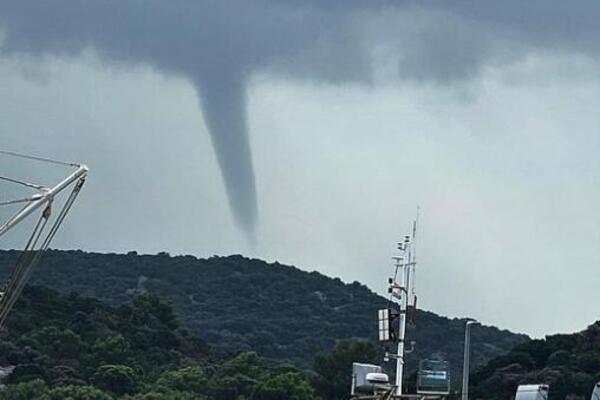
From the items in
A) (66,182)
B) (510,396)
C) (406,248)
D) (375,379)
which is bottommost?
(375,379)

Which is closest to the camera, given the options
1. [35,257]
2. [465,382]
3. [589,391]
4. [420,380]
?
[420,380]

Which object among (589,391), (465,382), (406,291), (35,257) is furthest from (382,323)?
(589,391)

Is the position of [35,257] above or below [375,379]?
above

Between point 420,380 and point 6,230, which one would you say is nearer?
point 420,380

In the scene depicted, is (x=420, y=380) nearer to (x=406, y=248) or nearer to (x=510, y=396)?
(x=406, y=248)

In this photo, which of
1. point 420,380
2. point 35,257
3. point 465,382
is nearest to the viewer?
point 420,380

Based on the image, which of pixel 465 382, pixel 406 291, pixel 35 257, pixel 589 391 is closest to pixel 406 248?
pixel 406 291

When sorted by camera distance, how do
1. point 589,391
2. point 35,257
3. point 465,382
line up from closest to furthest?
point 465,382, point 35,257, point 589,391

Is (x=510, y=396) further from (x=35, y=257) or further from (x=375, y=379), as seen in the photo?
(x=375, y=379)

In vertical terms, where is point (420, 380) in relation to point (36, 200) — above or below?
below
